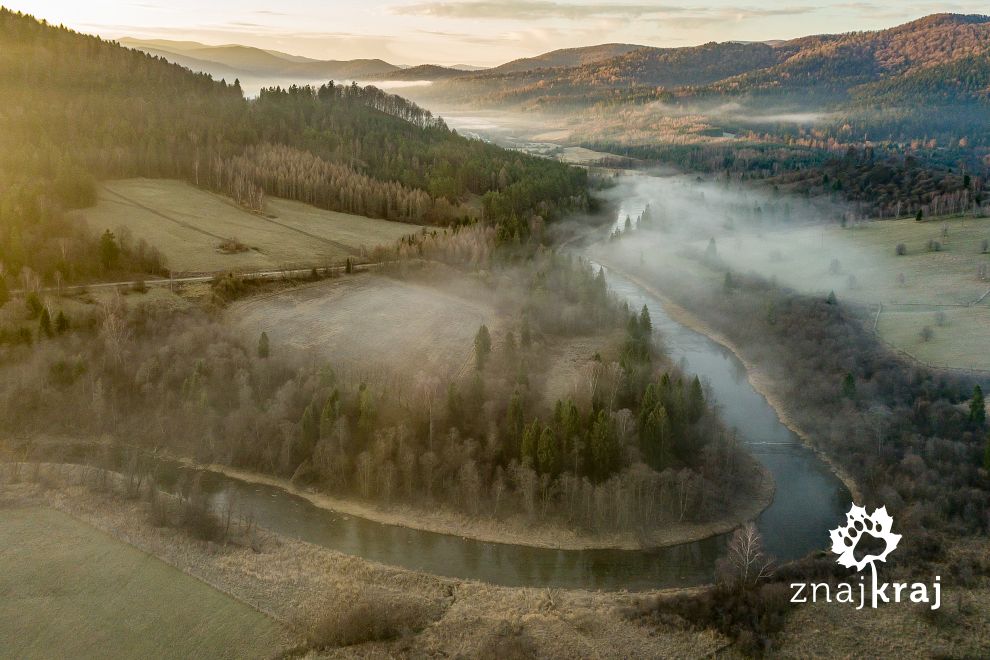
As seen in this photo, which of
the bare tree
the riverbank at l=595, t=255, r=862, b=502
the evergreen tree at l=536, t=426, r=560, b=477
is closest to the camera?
the bare tree

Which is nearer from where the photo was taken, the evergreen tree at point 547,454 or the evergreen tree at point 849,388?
the evergreen tree at point 547,454

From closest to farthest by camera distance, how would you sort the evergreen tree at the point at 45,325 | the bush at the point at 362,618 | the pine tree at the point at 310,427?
the bush at the point at 362,618, the pine tree at the point at 310,427, the evergreen tree at the point at 45,325

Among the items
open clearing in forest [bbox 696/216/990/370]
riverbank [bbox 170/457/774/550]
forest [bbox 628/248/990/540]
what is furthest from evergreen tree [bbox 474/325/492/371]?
open clearing in forest [bbox 696/216/990/370]

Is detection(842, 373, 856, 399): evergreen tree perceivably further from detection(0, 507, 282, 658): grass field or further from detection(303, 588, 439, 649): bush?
detection(0, 507, 282, 658): grass field

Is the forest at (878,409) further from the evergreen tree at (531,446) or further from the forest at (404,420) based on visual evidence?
the evergreen tree at (531,446)

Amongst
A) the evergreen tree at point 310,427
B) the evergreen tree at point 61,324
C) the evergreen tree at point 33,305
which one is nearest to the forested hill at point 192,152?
the evergreen tree at point 33,305

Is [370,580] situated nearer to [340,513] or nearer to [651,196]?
[340,513]
